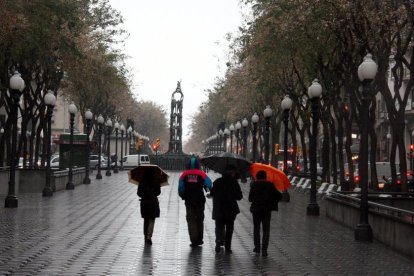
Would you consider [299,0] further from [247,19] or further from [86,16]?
[86,16]

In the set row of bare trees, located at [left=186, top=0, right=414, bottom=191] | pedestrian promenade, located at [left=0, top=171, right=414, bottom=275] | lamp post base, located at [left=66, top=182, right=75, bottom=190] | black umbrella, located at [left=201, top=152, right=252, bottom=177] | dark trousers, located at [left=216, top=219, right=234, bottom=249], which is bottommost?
pedestrian promenade, located at [left=0, top=171, right=414, bottom=275]

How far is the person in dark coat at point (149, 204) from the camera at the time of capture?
15391 mm

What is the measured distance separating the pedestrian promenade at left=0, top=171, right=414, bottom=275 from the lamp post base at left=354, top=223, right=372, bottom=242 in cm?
23

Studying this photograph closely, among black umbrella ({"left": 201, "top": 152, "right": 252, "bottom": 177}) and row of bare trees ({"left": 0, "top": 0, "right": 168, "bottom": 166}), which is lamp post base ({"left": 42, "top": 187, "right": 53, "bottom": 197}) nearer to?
row of bare trees ({"left": 0, "top": 0, "right": 168, "bottom": 166})

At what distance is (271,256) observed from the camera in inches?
557

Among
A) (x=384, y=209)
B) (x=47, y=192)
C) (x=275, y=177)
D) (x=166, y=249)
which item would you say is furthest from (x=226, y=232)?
(x=47, y=192)

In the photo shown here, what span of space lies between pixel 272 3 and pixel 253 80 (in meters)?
9.72

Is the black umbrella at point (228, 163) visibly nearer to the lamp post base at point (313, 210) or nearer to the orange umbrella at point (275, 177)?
the orange umbrella at point (275, 177)

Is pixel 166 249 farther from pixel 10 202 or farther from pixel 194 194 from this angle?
pixel 10 202

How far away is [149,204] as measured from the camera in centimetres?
1542

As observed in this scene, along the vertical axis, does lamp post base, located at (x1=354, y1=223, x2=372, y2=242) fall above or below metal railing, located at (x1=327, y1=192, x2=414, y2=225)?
below

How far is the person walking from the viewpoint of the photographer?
1511 centimetres

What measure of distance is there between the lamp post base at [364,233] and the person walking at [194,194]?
3663 millimetres

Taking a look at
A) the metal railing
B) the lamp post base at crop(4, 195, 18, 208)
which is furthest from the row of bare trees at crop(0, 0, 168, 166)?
the metal railing
